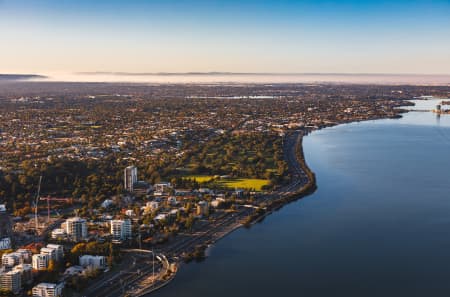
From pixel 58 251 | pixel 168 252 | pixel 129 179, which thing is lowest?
pixel 168 252

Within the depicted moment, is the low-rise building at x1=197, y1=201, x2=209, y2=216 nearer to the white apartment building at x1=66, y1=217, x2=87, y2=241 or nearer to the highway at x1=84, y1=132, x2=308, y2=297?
the highway at x1=84, y1=132, x2=308, y2=297

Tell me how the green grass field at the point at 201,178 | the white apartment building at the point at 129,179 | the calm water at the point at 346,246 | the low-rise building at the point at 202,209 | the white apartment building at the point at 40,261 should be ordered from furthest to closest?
the green grass field at the point at 201,178 < the white apartment building at the point at 129,179 < the low-rise building at the point at 202,209 < the white apartment building at the point at 40,261 < the calm water at the point at 346,246

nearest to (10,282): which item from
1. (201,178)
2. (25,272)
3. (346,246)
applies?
(25,272)

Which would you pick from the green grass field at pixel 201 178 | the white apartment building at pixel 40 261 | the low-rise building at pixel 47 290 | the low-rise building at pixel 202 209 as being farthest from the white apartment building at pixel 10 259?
the green grass field at pixel 201 178

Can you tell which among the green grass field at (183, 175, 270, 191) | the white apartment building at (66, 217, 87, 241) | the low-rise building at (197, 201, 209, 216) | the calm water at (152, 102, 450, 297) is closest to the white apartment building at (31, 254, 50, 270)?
the white apartment building at (66, 217, 87, 241)

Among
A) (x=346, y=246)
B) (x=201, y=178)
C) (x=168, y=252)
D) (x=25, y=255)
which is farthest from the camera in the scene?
(x=201, y=178)

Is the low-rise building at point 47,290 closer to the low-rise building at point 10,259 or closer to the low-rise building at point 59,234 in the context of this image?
the low-rise building at point 10,259

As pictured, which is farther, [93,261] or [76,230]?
[76,230]

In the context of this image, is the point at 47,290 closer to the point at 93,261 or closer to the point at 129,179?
the point at 93,261

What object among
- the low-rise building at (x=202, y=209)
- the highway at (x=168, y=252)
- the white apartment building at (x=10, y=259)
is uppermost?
the low-rise building at (x=202, y=209)
